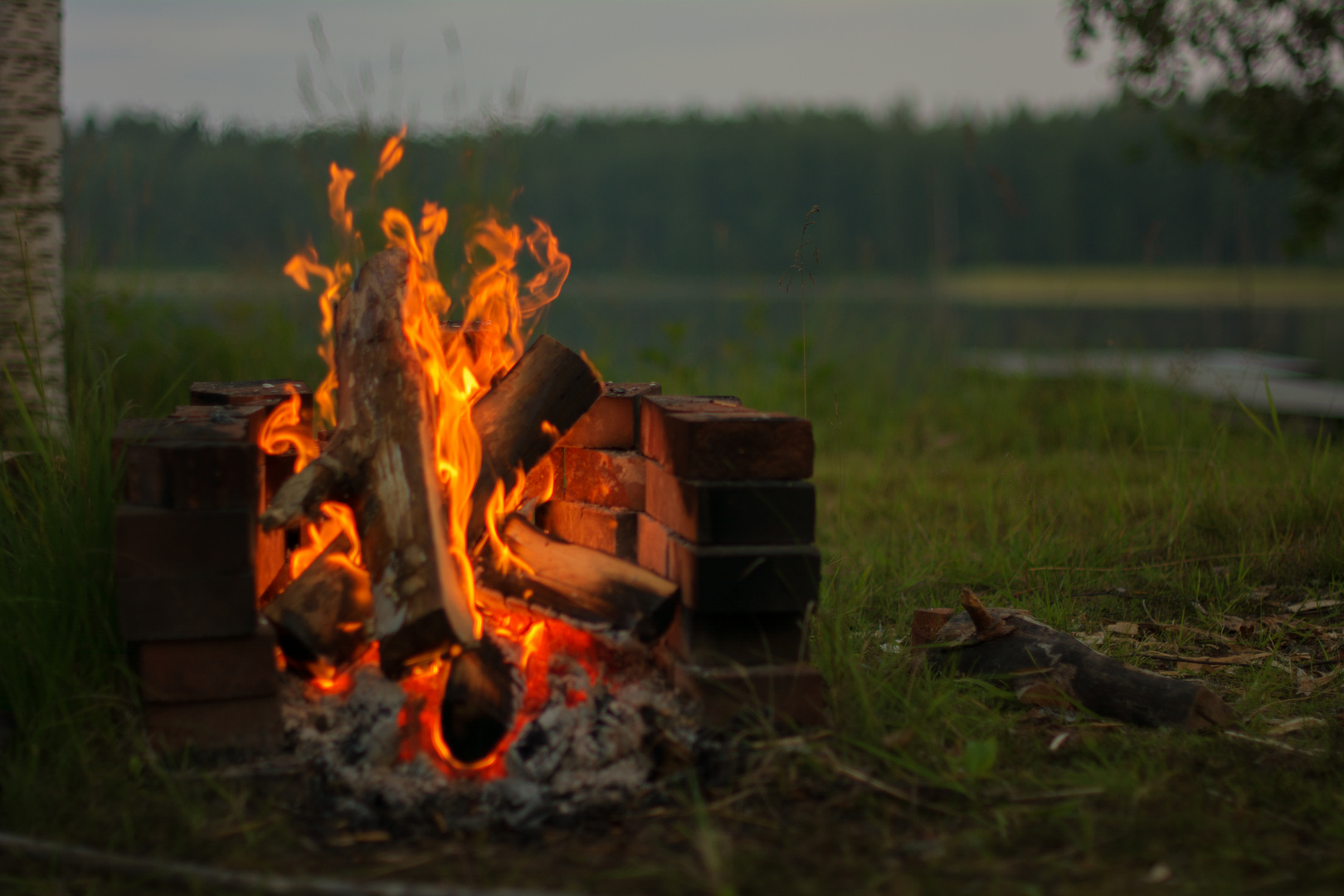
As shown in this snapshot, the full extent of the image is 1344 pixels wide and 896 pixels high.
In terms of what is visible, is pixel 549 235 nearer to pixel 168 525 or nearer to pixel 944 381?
pixel 168 525

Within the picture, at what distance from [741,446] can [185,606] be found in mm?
1050

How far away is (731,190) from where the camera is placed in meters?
45.6

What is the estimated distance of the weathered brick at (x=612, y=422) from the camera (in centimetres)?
240

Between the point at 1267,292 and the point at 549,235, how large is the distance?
34.6 m

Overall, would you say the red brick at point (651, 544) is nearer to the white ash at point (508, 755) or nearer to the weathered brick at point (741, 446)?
the weathered brick at point (741, 446)

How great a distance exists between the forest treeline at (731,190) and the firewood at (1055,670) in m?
2.78

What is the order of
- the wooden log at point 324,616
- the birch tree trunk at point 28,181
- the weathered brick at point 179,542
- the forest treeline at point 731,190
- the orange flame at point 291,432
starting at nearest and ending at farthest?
the weathered brick at point 179,542, the wooden log at point 324,616, the orange flame at point 291,432, the birch tree trunk at point 28,181, the forest treeline at point 731,190

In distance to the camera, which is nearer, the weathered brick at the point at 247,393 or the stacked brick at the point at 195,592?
the stacked brick at the point at 195,592

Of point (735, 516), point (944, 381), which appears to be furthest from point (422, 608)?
point (944, 381)

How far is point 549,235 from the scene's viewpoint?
268cm

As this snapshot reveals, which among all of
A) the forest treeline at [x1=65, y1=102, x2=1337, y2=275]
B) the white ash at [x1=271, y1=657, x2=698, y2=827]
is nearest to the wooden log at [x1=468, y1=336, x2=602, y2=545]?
the white ash at [x1=271, y1=657, x2=698, y2=827]

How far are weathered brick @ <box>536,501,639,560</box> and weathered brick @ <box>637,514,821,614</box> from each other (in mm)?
400

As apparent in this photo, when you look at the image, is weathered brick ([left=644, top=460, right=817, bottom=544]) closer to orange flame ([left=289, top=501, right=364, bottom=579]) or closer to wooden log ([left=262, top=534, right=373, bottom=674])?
wooden log ([left=262, top=534, right=373, bottom=674])

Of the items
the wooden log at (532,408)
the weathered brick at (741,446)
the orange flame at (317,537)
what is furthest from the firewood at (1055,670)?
the orange flame at (317,537)
